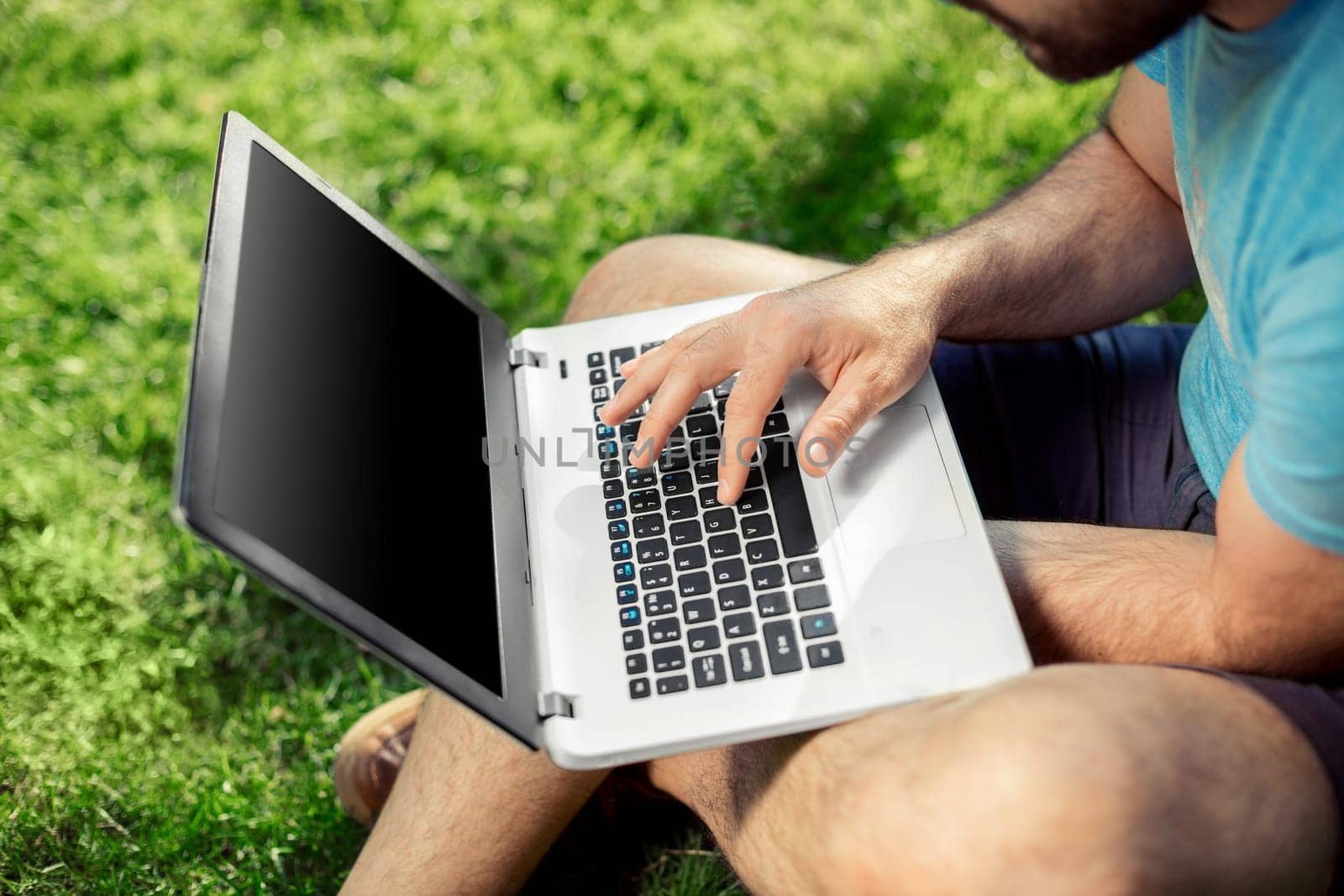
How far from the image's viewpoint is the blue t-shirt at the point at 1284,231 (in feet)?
3.17

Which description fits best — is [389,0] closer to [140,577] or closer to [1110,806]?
[140,577]

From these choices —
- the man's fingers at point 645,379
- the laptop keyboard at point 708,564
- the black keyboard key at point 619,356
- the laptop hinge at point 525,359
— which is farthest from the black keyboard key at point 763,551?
the laptop hinge at point 525,359

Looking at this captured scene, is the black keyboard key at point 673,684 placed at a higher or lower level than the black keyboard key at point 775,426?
lower

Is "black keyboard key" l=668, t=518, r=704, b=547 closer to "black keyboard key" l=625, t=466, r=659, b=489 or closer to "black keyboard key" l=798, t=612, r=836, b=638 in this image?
"black keyboard key" l=625, t=466, r=659, b=489

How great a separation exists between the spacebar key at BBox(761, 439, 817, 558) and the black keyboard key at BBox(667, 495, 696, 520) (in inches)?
4.2

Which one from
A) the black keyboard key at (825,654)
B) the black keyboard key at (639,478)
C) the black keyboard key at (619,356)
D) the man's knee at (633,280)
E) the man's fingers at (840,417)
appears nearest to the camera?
the black keyboard key at (825,654)

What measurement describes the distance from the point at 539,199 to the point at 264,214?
1381mm

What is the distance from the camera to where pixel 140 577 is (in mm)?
2139

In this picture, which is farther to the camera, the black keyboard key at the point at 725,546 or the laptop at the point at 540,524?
the black keyboard key at the point at 725,546

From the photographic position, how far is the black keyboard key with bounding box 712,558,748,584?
4.39ft

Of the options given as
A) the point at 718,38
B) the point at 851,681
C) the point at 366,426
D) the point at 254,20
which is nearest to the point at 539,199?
the point at 718,38

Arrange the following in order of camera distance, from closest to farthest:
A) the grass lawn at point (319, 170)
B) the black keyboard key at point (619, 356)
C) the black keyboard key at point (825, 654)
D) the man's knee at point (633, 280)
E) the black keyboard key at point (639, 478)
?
the black keyboard key at point (825, 654)
the black keyboard key at point (639, 478)
the black keyboard key at point (619, 356)
the man's knee at point (633, 280)
the grass lawn at point (319, 170)

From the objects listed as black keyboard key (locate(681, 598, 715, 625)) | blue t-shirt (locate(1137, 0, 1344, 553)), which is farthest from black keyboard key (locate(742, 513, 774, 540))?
blue t-shirt (locate(1137, 0, 1344, 553))

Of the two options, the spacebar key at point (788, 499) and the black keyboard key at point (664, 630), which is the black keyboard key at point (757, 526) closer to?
the spacebar key at point (788, 499)
